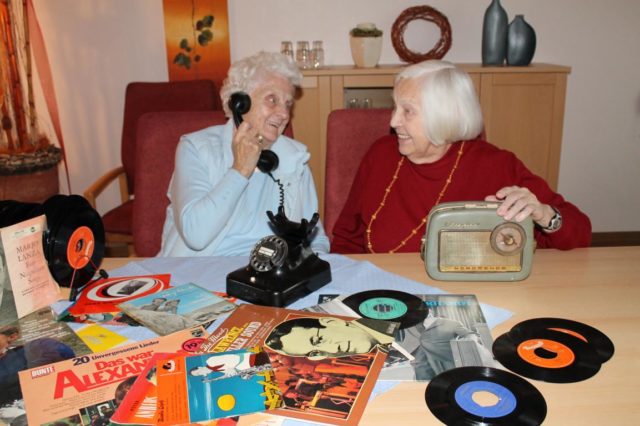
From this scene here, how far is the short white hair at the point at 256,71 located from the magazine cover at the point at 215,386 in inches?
45.0

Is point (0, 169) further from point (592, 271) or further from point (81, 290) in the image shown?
point (592, 271)

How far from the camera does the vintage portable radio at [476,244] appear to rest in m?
1.33

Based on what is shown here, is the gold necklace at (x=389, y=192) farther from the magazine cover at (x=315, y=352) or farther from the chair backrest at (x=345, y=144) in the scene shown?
the magazine cover at (x=315, y=352)

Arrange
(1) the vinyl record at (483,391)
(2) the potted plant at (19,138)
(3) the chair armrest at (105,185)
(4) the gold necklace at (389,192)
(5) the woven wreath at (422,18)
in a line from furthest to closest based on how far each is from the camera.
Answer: (5) the woven wreath at (422,18), (2) the potted plant at (19,138), (3) the chair armrest at (105,185), (4) the gold necklace at (389,192), (1) the vinyl record at (483,391)

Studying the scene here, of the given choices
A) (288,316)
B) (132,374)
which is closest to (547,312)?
(288,316)

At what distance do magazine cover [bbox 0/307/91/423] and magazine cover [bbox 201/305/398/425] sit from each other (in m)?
0.27

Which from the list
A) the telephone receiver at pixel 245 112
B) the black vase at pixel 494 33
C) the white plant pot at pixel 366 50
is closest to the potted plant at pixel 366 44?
the white plant pot at pixel 366 50

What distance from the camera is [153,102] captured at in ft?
10.9

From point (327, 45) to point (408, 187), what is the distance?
216cm

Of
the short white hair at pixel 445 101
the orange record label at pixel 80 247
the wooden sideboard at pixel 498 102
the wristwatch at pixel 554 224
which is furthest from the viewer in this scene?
the wooden sideboard at pixel 498 102

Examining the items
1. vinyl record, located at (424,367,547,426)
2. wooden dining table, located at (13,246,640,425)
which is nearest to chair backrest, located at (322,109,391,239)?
wooden dining table, located at (13,246,640,425)

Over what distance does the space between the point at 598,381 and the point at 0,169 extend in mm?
3298

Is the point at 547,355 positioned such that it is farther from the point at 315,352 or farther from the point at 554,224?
the point at 554,224

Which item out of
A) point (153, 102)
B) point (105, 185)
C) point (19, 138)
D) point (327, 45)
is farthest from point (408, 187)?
point (19, 138)
